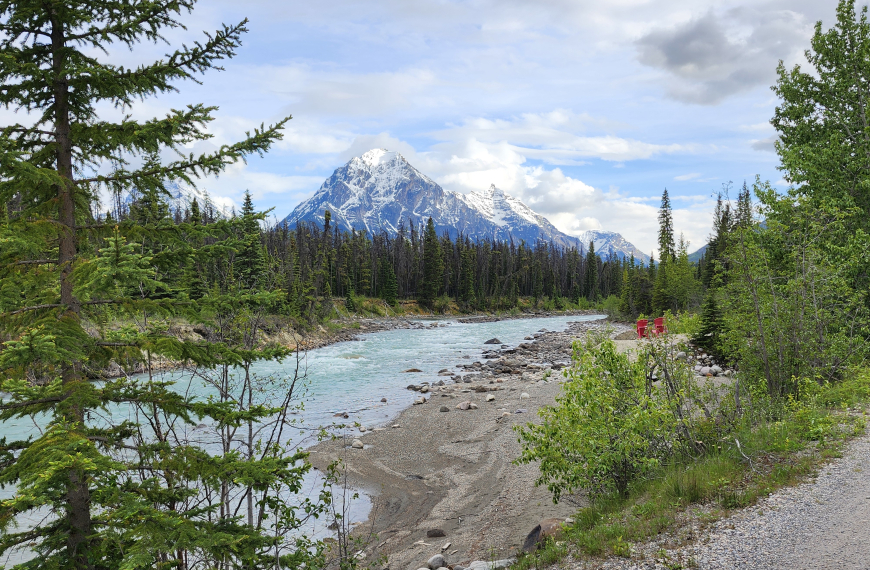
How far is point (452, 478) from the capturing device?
12.3 meters

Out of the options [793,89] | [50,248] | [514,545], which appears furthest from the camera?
[793,89]

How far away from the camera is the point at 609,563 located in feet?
17.1

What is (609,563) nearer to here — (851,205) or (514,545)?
(514,545)

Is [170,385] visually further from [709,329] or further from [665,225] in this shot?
[665,225]

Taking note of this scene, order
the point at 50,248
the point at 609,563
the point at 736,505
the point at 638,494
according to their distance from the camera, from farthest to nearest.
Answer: the point at 638,494 → the point at 736,505 → the point at 609,563 → the point at 50,248

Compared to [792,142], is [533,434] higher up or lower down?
lower down

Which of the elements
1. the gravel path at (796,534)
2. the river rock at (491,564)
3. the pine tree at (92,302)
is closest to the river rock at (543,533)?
the river rock at (491,564)

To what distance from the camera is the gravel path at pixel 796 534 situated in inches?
181

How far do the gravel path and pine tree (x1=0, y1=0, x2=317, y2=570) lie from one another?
432 centimetres

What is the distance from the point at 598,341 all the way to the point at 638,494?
2395 mm

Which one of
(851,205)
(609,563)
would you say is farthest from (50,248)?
(851,205)

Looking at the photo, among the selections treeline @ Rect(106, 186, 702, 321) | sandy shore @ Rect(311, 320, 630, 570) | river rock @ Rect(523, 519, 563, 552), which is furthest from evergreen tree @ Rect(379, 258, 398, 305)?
river rock @ Rect(523, 519, 563, 552)

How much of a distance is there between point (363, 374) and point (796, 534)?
24.1 meters

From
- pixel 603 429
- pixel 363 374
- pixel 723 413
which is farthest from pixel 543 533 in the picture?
pixel 363 374
